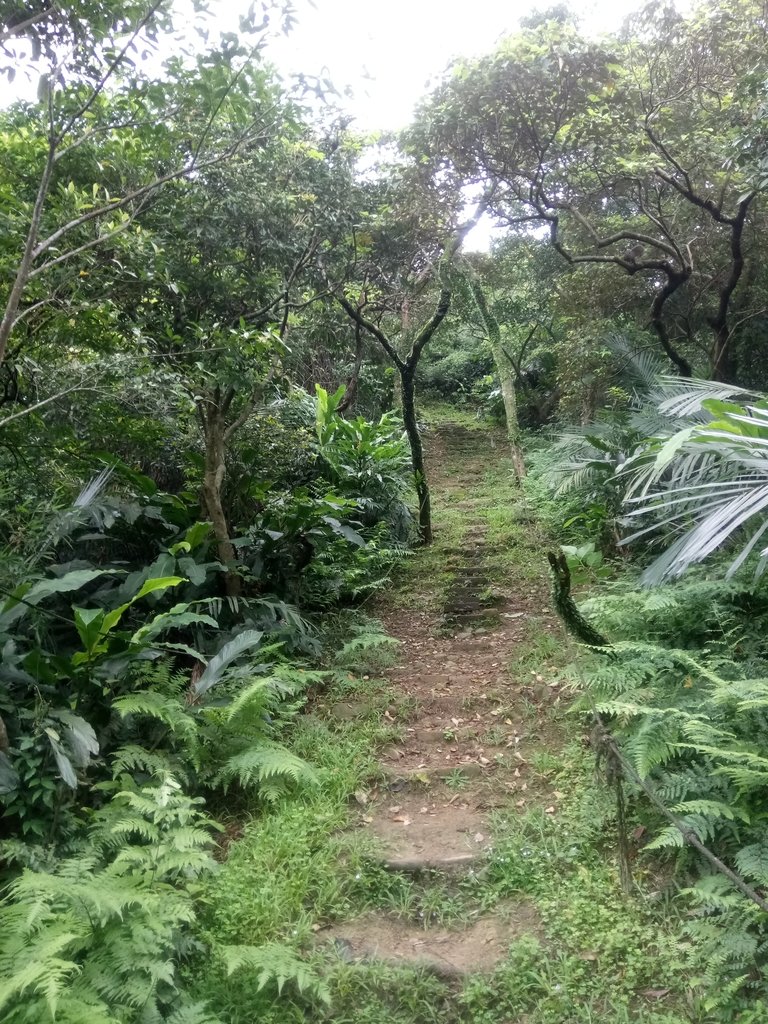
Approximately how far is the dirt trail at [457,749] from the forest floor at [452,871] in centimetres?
1

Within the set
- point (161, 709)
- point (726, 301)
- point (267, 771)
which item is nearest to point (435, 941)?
point (267, 771)

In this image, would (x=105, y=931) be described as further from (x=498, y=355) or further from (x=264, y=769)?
(x=498, y=355)

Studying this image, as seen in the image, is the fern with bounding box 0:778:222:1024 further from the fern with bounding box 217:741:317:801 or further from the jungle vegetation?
the fern with bounding box 217:741:317:801

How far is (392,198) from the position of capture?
6.93 m

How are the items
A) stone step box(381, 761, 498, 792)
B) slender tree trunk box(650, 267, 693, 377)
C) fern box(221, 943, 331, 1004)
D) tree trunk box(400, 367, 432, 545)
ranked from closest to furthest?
fern box(221, 943, 331, 1004), stone step box(381, 761, 498, 792), slender tree trunk box(650, 267, 693, 377), tree trunk box(400, 367, 432, 545)

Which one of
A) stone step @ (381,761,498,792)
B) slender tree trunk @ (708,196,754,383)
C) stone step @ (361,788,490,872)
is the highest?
slender tree trunk @ (708,196,754,383)

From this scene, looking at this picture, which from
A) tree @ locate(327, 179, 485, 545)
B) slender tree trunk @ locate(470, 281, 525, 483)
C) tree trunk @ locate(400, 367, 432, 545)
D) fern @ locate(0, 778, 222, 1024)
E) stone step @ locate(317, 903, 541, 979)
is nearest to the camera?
fern @ locate(0, 778, 222, 1024)

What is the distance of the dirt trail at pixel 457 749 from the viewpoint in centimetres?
278

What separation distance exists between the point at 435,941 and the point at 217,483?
11.0 ft

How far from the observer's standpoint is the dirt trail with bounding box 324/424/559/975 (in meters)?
2.78

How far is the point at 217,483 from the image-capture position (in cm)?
511

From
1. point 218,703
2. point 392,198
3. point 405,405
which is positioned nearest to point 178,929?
point 218,703

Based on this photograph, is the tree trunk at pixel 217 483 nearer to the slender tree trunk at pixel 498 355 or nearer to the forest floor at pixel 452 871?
the forest floor at pixel 452 871

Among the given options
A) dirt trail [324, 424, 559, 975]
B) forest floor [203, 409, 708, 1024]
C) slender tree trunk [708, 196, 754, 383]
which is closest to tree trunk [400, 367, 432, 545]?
dirt trail [324, 424, 559, 975]
